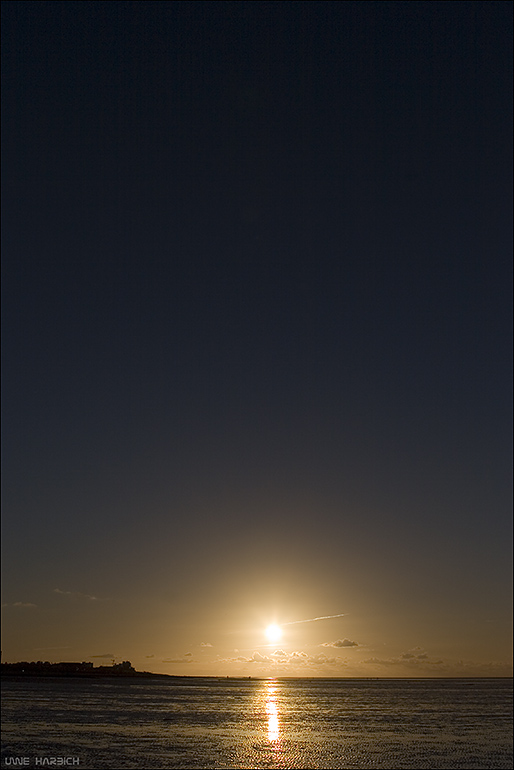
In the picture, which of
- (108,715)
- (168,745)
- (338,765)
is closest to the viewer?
(338,765)

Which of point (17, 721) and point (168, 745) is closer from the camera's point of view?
point (168, 745)

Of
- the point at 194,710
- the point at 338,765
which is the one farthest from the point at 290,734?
the point at 194,710

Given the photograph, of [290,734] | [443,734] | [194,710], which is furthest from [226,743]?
[194,710]

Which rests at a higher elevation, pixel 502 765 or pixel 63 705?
pixel 502 765

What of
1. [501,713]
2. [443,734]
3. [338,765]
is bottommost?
[501,713]

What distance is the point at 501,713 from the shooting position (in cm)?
9688

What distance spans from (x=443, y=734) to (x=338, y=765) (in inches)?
990

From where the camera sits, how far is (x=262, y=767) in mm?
43094

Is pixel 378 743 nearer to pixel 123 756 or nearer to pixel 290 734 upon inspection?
pixel 290 734

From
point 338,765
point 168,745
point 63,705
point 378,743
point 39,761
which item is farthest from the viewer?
point 63,705

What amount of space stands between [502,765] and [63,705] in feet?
212

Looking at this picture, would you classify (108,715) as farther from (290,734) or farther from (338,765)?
(338,765)

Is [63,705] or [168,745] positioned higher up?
[168,745]

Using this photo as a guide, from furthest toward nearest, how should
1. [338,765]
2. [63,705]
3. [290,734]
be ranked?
1. [63,705]
2. [290,734]
3. [338,765]
